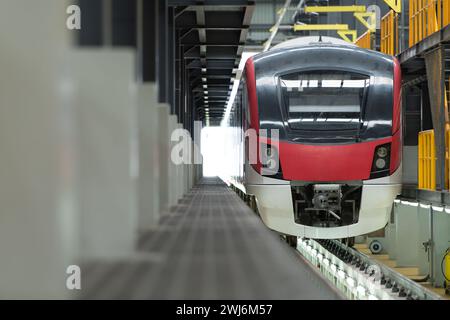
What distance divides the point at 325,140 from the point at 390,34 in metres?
8.90

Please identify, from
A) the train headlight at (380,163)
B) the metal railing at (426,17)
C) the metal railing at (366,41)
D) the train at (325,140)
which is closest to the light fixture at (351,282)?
the train at (325,140)

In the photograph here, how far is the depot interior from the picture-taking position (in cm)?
244

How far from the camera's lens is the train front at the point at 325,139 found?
8.45 meters

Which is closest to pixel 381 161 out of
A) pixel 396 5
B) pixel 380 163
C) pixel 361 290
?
pixel 380 163

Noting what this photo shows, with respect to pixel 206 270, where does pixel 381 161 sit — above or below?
above

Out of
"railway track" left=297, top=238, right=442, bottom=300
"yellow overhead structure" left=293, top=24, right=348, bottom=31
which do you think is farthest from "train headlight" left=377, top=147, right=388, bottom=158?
"yellow overhead structure" left=293, top=24, right=348, bottom=31

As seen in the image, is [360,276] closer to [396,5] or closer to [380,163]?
[380,163]

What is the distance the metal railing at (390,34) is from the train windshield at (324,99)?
7365 millimetres

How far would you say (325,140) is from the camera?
8.44 metres

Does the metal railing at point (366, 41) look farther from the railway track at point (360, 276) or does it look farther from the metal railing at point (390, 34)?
the railway track at point (360, 276)

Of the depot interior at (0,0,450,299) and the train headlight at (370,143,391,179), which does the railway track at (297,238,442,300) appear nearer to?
the depot interior at (0,0,450,299)

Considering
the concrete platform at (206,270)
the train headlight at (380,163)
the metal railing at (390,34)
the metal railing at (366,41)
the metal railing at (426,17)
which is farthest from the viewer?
the metal railing at (366,41)

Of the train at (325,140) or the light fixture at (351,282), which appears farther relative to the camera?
the light fixture at (351,282)

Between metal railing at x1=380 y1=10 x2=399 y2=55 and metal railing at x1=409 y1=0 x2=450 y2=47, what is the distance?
143 centimetres
